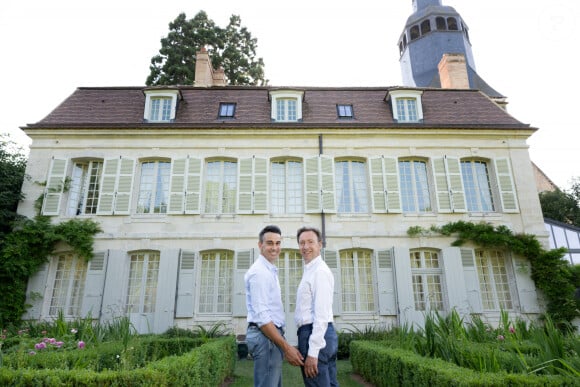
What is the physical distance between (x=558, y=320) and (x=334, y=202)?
6890 mm

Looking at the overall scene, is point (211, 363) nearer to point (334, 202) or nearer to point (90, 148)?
point (334, 202)

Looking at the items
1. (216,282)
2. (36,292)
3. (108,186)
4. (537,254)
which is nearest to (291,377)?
(216,282)

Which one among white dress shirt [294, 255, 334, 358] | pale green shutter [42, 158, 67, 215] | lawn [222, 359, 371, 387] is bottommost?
lawn [222, 359, 371, 387]

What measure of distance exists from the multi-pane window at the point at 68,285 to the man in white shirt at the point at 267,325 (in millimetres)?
9186

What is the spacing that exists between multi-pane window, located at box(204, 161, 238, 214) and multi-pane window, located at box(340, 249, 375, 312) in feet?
12.8

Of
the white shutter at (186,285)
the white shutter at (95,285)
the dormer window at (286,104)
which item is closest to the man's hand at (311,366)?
the white shutter at (186,285)

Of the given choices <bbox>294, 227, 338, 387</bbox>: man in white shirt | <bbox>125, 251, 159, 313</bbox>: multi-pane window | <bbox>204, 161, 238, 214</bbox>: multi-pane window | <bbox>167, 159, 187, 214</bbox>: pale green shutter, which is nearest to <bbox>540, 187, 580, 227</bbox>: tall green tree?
<bbox>204, 161, 238, 214</bbox>: multi-pane window

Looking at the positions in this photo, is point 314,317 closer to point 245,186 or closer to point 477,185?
point 245,186

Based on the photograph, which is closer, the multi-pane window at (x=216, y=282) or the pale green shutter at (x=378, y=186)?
the multi-pane window at (x=216, y=282)

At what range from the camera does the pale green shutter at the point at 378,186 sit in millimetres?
10805

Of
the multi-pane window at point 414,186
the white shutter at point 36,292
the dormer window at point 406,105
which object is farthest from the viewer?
the dormer window at point 406,105

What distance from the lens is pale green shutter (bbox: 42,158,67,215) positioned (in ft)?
34.3

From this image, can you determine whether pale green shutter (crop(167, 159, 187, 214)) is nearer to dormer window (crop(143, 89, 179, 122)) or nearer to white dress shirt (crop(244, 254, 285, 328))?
dormer window (crop(143, 89, 179, 122))

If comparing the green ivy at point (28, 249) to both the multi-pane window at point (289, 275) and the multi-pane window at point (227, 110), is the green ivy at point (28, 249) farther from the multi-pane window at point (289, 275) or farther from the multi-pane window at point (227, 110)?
the multi-pane window at point (289, 275)
